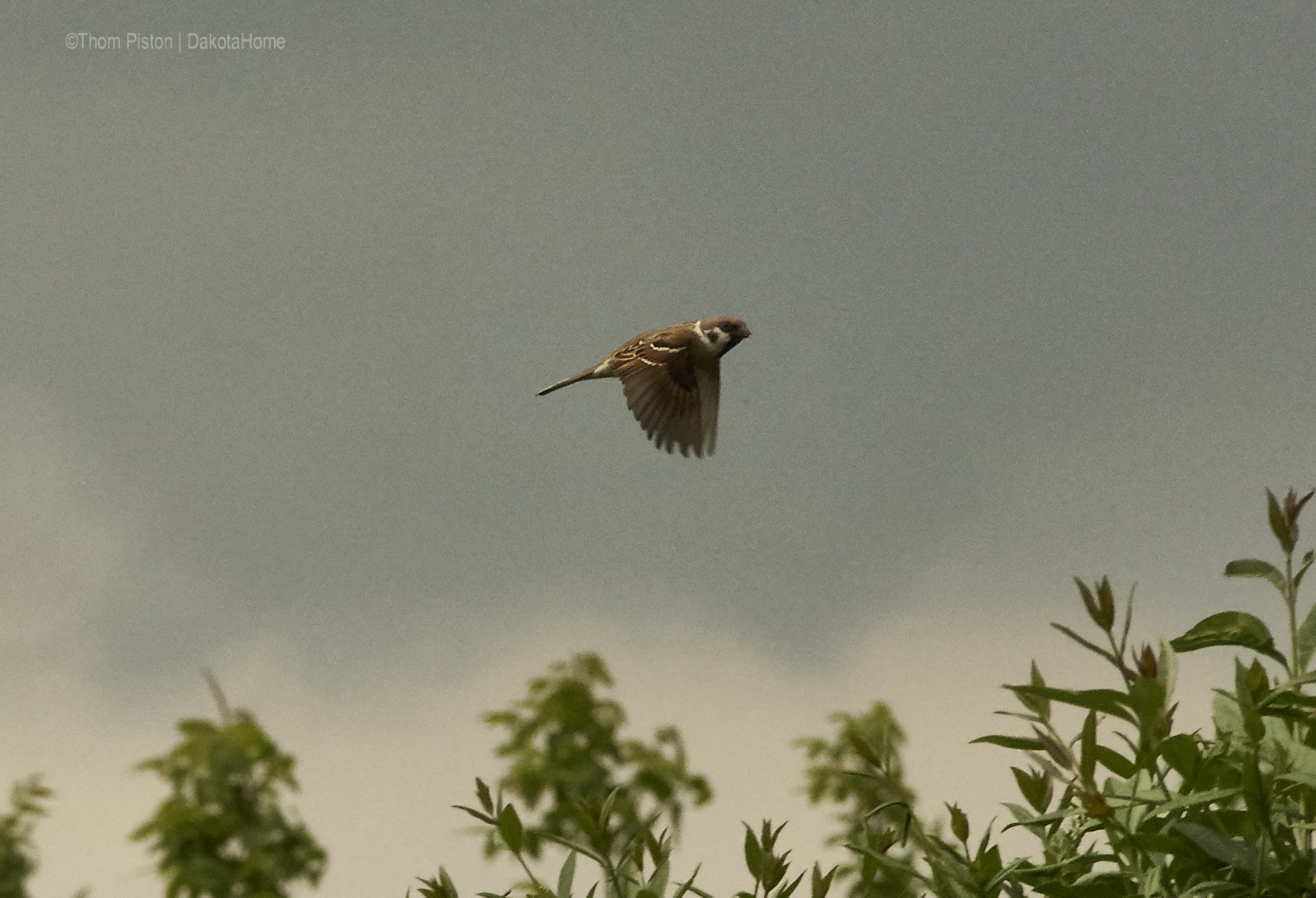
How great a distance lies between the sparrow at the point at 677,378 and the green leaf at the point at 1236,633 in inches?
383

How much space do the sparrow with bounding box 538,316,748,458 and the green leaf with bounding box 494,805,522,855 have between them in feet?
31.4

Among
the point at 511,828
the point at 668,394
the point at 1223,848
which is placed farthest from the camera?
the point at 668,394

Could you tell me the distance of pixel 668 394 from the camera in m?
12.1

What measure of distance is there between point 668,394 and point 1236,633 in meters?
Result: 10.0

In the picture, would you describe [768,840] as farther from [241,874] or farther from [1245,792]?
[241,874]

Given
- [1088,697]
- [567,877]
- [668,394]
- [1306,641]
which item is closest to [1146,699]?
[1088,697]

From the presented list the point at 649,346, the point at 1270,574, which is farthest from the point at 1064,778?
the point at 649,346

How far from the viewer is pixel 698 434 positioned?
12.0 meters

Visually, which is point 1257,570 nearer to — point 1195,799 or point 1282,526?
point 1282,526

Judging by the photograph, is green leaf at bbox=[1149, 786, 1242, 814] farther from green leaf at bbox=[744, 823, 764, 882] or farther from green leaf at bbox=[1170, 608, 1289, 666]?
green leaf at bbox=[744, 823, 764, 882]

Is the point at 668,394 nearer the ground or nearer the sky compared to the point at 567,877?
nearer the sky

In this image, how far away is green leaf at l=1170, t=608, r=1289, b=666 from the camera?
2.14m

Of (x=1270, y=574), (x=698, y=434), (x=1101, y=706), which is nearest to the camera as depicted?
(x=1101, y=706)

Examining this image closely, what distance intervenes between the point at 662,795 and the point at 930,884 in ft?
48.3
